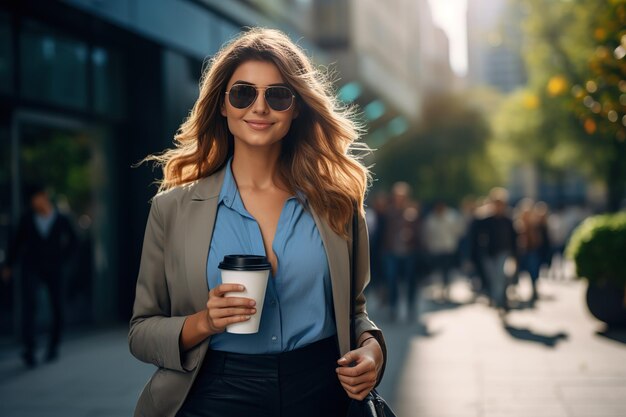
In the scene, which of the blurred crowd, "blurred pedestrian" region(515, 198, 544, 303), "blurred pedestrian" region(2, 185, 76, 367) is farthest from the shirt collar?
"blurred pedestrian" region(515, 198, 544, 303)

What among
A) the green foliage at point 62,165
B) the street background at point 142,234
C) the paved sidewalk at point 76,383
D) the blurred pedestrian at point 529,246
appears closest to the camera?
the paved sidewalk at point 76,383

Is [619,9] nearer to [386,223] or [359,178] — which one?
[359,178]

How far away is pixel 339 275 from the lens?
2305 millimetres

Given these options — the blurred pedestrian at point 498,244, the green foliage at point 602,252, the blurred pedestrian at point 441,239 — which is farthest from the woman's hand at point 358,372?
the blurred pedestrian at point 441,239

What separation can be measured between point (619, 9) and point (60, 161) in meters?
7.53

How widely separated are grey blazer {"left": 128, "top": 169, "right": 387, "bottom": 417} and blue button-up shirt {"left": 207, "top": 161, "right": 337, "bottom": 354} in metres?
0.03

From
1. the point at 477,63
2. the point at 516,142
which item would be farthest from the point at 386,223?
the point at 477,63

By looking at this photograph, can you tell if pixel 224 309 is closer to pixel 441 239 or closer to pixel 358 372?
pixel 358 372

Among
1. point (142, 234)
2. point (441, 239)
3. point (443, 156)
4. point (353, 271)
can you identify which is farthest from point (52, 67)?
point (443, 156)

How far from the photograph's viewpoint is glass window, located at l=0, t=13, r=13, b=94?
9422mm

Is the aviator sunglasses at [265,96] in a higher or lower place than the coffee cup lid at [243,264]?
higher

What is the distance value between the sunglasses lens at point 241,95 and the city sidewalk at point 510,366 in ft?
13.1

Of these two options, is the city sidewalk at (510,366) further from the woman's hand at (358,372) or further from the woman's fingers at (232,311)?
the woman's fingers at (232,311)

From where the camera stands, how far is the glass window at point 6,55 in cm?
942
